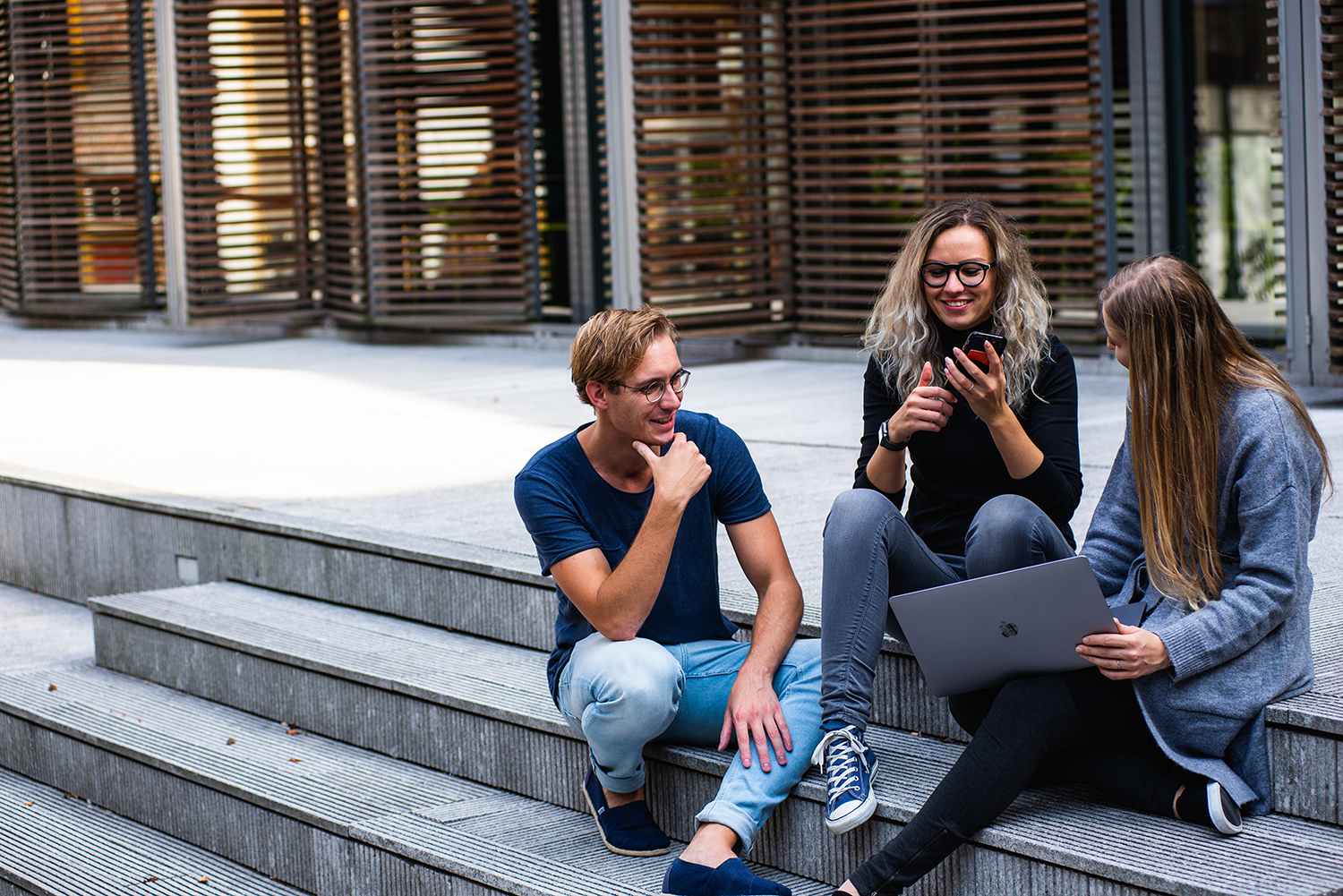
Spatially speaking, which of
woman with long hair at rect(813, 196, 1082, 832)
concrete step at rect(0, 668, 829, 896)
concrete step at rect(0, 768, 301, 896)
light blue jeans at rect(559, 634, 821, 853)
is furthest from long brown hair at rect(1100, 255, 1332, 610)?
concrete step at rect(0, 768, 301, 896)

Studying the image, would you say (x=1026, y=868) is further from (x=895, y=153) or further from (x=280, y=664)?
(x=895, y=153)

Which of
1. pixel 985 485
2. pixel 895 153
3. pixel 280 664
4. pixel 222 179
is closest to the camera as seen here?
pixel 985 485

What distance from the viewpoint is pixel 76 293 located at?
14719mm

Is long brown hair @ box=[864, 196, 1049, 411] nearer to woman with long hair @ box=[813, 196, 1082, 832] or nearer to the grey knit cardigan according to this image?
woman with long hair @ box=[813, 196, 1082, 832]

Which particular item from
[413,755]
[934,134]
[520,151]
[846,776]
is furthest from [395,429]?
[846,776]

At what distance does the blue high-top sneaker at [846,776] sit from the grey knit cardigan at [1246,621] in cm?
56

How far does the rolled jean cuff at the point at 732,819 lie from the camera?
2945 millimetres

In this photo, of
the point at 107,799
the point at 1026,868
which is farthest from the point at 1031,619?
the point at 107,799

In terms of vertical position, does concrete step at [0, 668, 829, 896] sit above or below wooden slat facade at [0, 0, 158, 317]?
below

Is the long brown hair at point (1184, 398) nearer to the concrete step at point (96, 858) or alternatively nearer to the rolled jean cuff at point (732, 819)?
the rolled jean cuff at point (732, 819)

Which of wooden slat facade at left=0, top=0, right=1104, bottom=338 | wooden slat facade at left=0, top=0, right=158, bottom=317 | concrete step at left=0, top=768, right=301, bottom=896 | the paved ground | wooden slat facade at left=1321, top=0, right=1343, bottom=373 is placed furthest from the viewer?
wooden slat facade at left=0, top=0, right=158, bottom=317

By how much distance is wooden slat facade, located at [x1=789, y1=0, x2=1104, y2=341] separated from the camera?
27.9 ft

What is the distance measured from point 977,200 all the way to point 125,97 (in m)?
12.1

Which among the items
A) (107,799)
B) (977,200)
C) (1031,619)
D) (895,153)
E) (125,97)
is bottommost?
(107,799)
